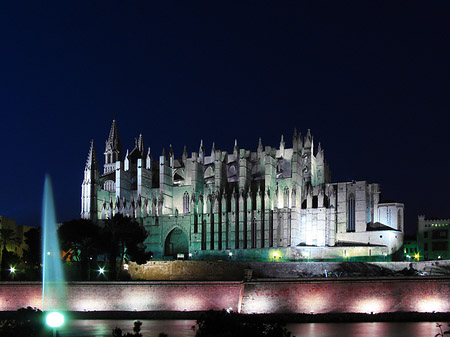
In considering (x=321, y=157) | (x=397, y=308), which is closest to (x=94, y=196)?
(x=321, y=157)

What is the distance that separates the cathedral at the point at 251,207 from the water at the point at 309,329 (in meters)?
21.2

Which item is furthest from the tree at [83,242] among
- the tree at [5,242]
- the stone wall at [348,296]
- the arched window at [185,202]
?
the stone wall at [348,296]

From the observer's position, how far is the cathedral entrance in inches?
2581

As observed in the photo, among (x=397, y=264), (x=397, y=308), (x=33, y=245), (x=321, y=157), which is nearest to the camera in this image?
(x=397, y=308)

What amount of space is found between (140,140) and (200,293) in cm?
4600

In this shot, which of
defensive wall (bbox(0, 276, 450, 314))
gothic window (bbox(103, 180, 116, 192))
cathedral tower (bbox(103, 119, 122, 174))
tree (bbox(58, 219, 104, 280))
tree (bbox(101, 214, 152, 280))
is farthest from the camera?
cathedral tower (bbox(103, 119, 122, 174))

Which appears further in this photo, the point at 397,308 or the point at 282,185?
the point at 282,185

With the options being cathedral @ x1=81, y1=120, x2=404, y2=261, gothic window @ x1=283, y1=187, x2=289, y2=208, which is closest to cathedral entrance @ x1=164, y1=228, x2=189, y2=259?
cathedral @ x1=81, y1=120, x2=404, y2=261

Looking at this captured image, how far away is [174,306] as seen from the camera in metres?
41.6

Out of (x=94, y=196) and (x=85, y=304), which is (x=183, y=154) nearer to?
(x=94, y=196)

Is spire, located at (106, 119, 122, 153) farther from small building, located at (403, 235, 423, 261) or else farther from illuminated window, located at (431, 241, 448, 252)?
illuminated window, located at (431, 241, 448, 252)

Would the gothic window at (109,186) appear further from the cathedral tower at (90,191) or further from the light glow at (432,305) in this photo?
the light glow at (432,305)

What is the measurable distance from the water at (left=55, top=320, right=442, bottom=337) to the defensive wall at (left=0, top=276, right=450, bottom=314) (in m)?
2.07

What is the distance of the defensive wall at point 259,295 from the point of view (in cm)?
3725
